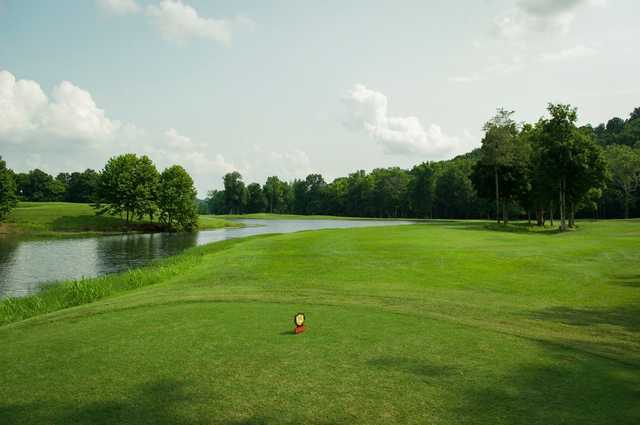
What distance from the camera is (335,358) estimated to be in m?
7.68

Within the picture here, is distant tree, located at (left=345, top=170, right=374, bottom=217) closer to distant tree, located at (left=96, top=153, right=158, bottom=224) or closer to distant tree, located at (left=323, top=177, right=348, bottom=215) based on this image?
distant tree, located at (left=323, top=177, right=348, bottom=215)

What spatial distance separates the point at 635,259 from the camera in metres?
24.8

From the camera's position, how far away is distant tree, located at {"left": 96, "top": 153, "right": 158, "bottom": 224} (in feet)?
261

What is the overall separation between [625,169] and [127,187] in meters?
97.5

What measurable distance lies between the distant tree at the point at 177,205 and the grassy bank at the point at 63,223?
285cm

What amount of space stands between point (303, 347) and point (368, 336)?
155 centimetres

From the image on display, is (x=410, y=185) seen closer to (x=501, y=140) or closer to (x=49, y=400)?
(x=501, y=140)

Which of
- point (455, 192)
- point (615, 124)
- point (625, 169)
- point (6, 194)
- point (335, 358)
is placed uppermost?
point (615, 124)

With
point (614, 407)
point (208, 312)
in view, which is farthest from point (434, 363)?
point (208, 312)

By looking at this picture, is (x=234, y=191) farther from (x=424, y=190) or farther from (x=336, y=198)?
(x=424, y=190)

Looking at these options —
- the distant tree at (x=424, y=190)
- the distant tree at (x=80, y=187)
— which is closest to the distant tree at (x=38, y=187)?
the distant tree at (x=80, y=187)

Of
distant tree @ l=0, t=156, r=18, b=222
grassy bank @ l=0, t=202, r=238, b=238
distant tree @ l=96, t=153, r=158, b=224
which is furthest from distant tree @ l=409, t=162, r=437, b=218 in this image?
distant tree @ l=0, t=156, r=18, b=222

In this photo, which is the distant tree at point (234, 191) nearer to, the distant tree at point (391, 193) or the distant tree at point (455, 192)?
the distant tree at point (391, 193)

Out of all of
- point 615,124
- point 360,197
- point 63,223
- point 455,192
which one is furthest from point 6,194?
point 615,124
